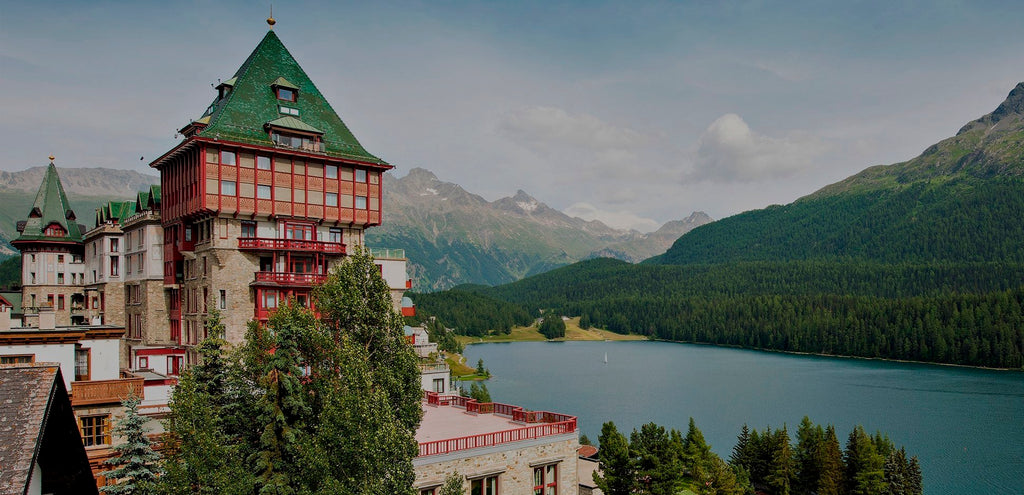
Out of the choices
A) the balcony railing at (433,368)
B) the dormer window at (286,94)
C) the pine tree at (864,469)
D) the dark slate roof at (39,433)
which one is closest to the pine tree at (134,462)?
the dark slate roof at (39,433)

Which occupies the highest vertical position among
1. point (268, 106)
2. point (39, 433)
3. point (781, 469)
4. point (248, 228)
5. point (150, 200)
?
point (268, 106)

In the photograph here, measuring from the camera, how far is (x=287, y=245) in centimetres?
4141

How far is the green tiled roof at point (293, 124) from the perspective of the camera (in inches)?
1650

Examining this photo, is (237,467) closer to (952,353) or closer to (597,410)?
(597,410)

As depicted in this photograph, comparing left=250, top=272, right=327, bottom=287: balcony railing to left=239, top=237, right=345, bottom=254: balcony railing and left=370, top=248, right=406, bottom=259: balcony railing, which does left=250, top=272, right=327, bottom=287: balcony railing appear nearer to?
left=239, top=237, right=345, bottom=254: balcony railing

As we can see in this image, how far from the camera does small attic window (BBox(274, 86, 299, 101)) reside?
44031mm

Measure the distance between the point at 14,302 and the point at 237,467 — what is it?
56.2 metres

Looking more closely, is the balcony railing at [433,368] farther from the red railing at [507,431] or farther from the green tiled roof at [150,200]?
the green tiled roof at [150,200]

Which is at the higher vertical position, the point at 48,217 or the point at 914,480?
the point at 48,217

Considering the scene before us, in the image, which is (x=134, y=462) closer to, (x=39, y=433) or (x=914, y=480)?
(x=39, y=433)

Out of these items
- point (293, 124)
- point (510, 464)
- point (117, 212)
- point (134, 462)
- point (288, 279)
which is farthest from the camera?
point (117, 212)

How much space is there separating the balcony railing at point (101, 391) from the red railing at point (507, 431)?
573 inches

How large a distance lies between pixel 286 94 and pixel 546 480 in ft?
97.9

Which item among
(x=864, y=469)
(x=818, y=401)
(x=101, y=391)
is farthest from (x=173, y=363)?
(x=818, y=401)
